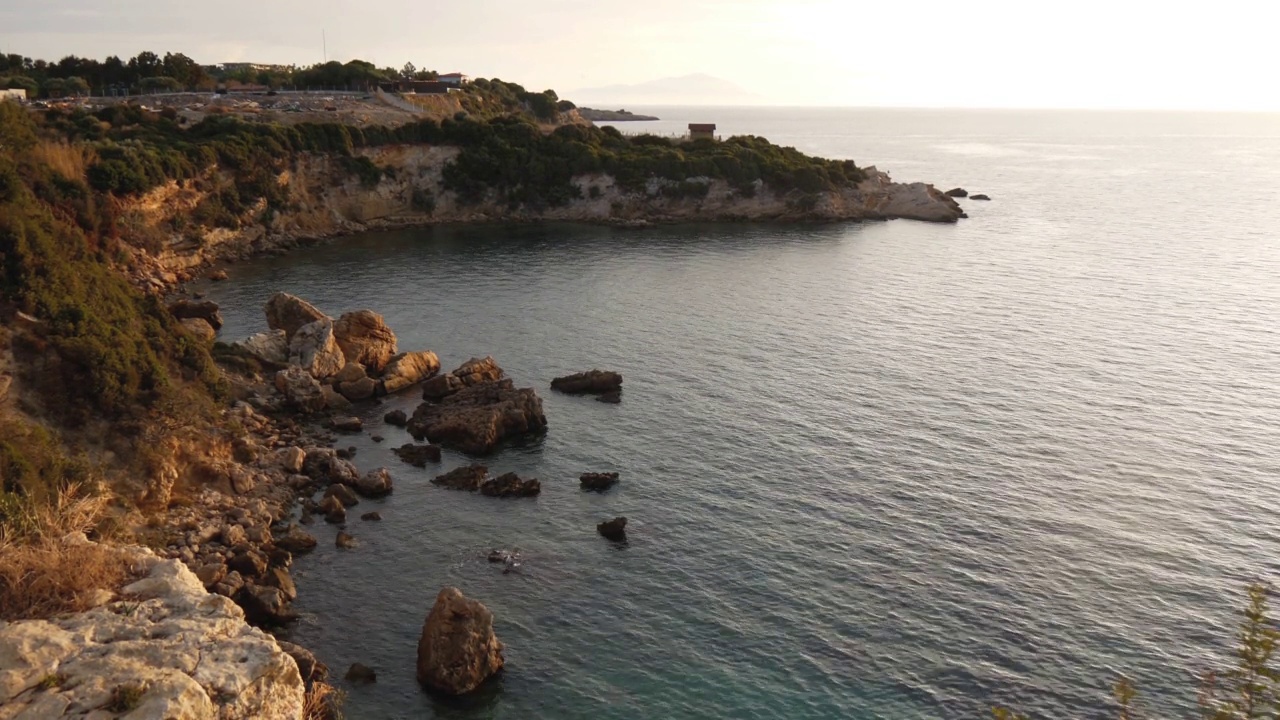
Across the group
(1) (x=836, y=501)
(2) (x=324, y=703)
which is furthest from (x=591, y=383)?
(2) (x=324, y=703)

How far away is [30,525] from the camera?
28719 millimetres

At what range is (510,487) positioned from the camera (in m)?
52.1

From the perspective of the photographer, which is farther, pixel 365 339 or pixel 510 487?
pixel 365 339

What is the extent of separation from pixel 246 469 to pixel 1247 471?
58277 mm

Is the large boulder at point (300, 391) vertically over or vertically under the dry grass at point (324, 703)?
over

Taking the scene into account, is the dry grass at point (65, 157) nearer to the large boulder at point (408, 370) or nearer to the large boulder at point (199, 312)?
the large boulder at point (199, 312)

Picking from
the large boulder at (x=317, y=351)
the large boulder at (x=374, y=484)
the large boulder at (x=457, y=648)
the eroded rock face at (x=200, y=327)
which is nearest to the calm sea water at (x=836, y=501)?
the large boulder at (x=374, y=484)

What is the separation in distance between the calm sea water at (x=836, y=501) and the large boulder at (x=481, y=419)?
1.92m

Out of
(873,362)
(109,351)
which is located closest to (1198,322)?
(873,362)

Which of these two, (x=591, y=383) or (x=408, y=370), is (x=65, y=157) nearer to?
(x=408, y=370)

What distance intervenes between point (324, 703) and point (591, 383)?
37466mm

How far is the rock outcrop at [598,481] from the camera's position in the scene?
5244cm

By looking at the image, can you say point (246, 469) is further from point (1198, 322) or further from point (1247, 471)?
point (1198, 322)

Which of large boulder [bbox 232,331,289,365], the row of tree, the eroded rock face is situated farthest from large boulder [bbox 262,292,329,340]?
the row of tree
